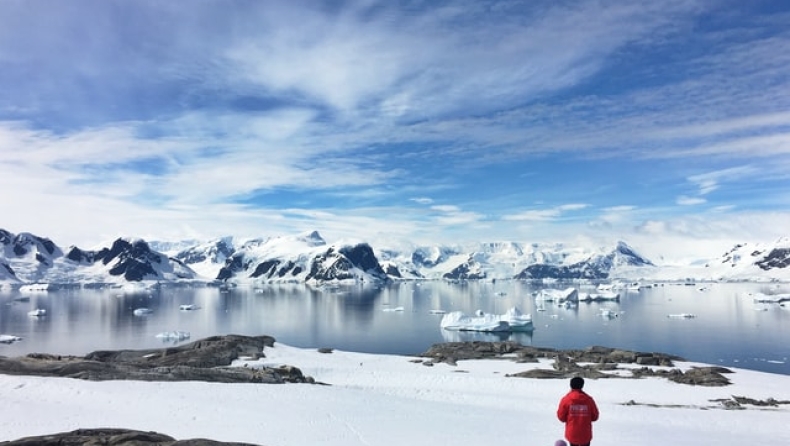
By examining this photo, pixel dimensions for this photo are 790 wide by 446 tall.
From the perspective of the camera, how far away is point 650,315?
111m

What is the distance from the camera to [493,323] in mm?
84500

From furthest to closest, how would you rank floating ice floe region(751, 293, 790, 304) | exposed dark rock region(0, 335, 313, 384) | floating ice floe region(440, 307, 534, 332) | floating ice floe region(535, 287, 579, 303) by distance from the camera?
→ 1. floating ice floe region(535, 287, 579, 303)
2. floating ice floe region(751, 293, 790, 304)
3. floating ice floe region(440, 307, 534, 332)
4. exposed dark rock region(0, 335, 313, 384)

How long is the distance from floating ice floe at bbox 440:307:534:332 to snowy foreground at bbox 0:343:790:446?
52.3m

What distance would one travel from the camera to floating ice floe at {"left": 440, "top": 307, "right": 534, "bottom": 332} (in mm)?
83750

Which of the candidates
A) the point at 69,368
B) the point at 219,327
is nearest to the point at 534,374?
the point at 69,368

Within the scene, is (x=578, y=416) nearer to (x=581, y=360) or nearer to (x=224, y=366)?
(x=224, y=366)

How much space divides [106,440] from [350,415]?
8709 millimetres

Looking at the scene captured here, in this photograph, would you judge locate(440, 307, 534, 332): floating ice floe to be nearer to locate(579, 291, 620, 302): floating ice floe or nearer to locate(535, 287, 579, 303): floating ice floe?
locate(535, 287, 579, 303): floating ice floe

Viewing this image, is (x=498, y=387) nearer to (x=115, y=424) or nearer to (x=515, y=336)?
(x=115, y=424)

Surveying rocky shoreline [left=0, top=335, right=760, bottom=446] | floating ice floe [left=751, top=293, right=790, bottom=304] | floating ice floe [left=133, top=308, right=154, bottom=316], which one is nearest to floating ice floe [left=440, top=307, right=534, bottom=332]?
rocky shoreline [left=0, top=335, right=760, bottom=446]

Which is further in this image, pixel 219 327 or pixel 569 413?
pixel 219 327

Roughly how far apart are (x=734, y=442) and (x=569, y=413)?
10261 millimetres

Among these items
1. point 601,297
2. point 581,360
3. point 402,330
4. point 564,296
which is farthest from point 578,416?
point 601,297

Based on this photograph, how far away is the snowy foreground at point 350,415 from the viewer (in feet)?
55.9
